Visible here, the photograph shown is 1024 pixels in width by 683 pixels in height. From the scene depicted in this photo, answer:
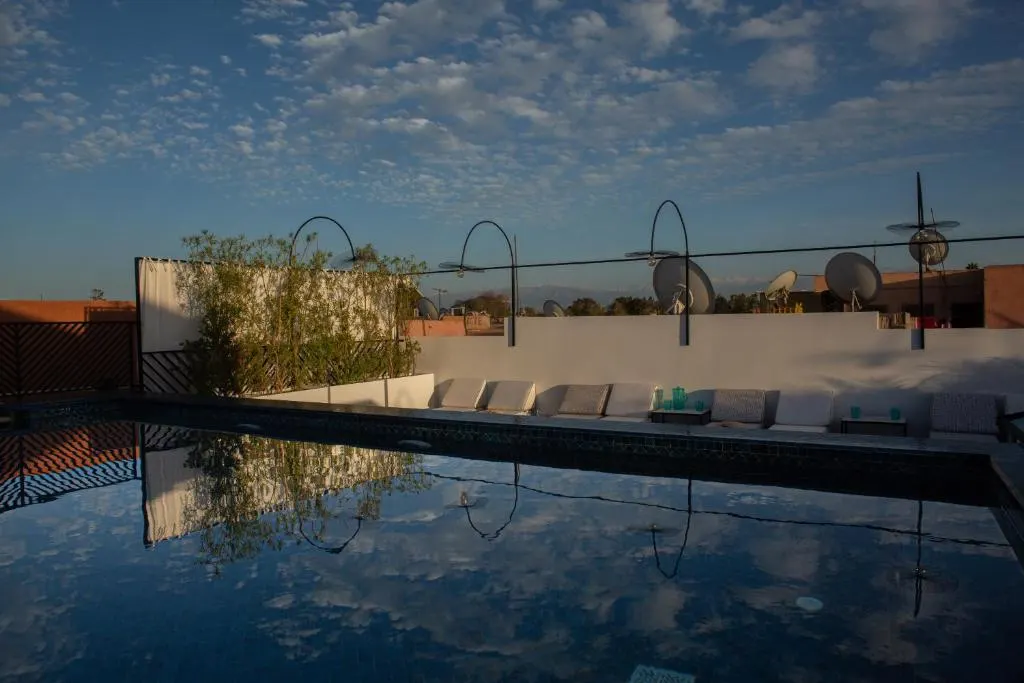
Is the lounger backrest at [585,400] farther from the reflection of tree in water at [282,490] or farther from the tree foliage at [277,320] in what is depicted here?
the reflection of tree in water at [282,490]

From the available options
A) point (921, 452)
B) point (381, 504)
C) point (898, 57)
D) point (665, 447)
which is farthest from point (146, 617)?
point (898, 57)

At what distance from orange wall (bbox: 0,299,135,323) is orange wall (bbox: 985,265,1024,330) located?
25799mm

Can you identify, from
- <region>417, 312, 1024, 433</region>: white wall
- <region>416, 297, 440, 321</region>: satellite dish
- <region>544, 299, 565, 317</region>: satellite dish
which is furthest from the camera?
<region>416, 297, 440, 321</region>: satellite dish

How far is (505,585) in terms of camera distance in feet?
13.0

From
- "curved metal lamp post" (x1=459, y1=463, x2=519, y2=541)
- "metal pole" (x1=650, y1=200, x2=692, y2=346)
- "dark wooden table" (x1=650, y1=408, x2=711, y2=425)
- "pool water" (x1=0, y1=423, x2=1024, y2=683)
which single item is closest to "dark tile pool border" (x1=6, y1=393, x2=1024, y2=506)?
"pool water" (x1=0, y1=423, x2=1024, y2=683)

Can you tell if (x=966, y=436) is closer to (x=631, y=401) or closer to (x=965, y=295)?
(x=631, y=401)

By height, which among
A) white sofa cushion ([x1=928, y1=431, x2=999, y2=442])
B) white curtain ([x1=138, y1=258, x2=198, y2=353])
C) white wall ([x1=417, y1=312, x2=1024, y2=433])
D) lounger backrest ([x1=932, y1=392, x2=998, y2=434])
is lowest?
white sofa cushion ([x1=928, y1=431, x2=999, y2=442])

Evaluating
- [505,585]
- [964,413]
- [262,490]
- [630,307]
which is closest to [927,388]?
[964,413]

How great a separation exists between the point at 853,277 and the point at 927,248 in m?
1.17

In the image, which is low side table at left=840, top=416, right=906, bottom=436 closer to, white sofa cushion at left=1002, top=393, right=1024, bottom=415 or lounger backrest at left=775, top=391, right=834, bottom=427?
lounger backrest at left=775, top=391, right=834, bottom=427

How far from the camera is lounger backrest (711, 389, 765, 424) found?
920 cm

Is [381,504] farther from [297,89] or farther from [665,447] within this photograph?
[297,89]

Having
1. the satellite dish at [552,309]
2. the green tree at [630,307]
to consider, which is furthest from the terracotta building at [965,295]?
the satellite dish at [552,309]

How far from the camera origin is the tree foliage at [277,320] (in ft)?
35.1
